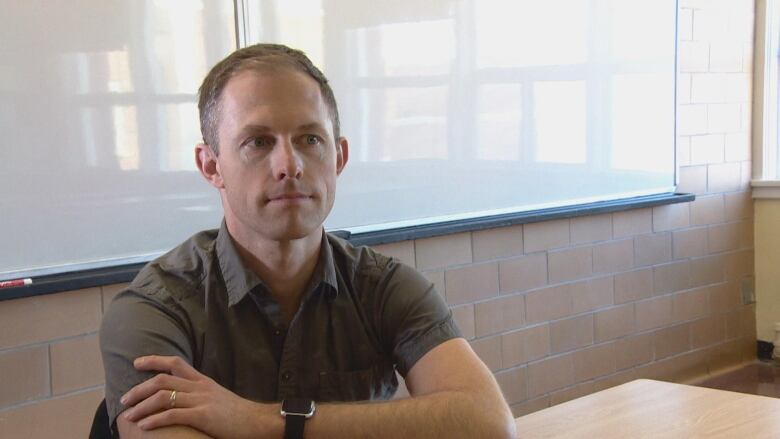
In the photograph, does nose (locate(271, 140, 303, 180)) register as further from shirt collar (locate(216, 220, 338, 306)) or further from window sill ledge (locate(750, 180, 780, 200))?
window sill ledge (locate(750, 180, 780, 200))

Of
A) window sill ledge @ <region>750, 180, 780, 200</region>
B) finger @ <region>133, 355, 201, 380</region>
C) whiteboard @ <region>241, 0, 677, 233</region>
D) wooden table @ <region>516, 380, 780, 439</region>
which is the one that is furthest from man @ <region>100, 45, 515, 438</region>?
window sill ledge @ <region>750, 180, 780, 200</region>

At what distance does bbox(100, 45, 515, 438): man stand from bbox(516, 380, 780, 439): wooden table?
0.45 feet

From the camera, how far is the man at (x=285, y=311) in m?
1.48

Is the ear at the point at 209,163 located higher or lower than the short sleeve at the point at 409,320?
higher

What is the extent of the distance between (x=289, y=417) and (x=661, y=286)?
321 cm

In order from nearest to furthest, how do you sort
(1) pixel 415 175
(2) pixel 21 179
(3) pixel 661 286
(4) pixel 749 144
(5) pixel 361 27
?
(2) pixel 21 179 → (5) pixel 361 27 → (1) pixel 415 175 → (3) pixel 661 286 → (4) pixel 749 144

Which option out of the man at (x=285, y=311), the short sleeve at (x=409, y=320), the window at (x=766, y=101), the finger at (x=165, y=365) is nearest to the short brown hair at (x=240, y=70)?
the man at (x=285, y=311)

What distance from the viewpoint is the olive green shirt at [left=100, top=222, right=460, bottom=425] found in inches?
60.2

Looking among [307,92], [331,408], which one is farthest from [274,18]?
[331,408]

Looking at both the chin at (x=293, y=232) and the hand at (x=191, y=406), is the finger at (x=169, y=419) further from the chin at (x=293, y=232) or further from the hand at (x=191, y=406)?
the chin at (x=293, y=232)

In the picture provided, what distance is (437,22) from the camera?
3213 mm

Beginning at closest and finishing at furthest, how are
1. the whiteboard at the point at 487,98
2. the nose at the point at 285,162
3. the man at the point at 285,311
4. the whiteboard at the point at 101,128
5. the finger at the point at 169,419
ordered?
1. the finger at the point at 169,419
2. the man at the point at 285,311
3. the nose at the point at 285,162
4. the whiteboard at the point at 101,128
5. the whiteboard at the point at 487,98

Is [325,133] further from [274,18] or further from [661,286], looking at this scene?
[661,286]

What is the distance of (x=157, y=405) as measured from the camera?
4.54 feet
